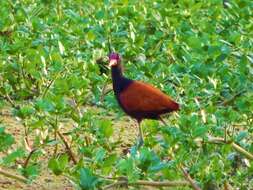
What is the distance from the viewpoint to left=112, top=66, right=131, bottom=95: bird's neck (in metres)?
4.50

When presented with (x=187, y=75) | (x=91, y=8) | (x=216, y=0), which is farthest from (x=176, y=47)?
(x=216, y=0)

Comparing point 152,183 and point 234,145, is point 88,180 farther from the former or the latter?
point 234,145

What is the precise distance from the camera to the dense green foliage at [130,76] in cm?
382

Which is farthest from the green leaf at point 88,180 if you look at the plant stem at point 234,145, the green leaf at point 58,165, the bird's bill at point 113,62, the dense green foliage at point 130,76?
the bird's bill at point 113,62

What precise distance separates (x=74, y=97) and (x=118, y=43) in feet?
6.33

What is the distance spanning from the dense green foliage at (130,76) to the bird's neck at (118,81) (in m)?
0.14

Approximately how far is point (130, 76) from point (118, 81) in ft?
2.85

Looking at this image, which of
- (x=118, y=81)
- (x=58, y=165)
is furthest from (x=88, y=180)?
(x=118, y=81)

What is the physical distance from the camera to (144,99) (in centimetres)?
436

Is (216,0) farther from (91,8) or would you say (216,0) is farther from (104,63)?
(104,63)

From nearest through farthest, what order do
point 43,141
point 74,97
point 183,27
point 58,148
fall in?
point 43,141 < point 74,97 < point 58,148 < point 183,27

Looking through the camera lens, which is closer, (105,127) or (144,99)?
(105,127)

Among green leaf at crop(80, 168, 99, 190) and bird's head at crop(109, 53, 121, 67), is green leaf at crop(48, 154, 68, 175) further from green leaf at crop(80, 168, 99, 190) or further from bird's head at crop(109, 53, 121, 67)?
bird's head at crop(109, 53, 121, 67)

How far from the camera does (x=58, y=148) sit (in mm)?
4898
